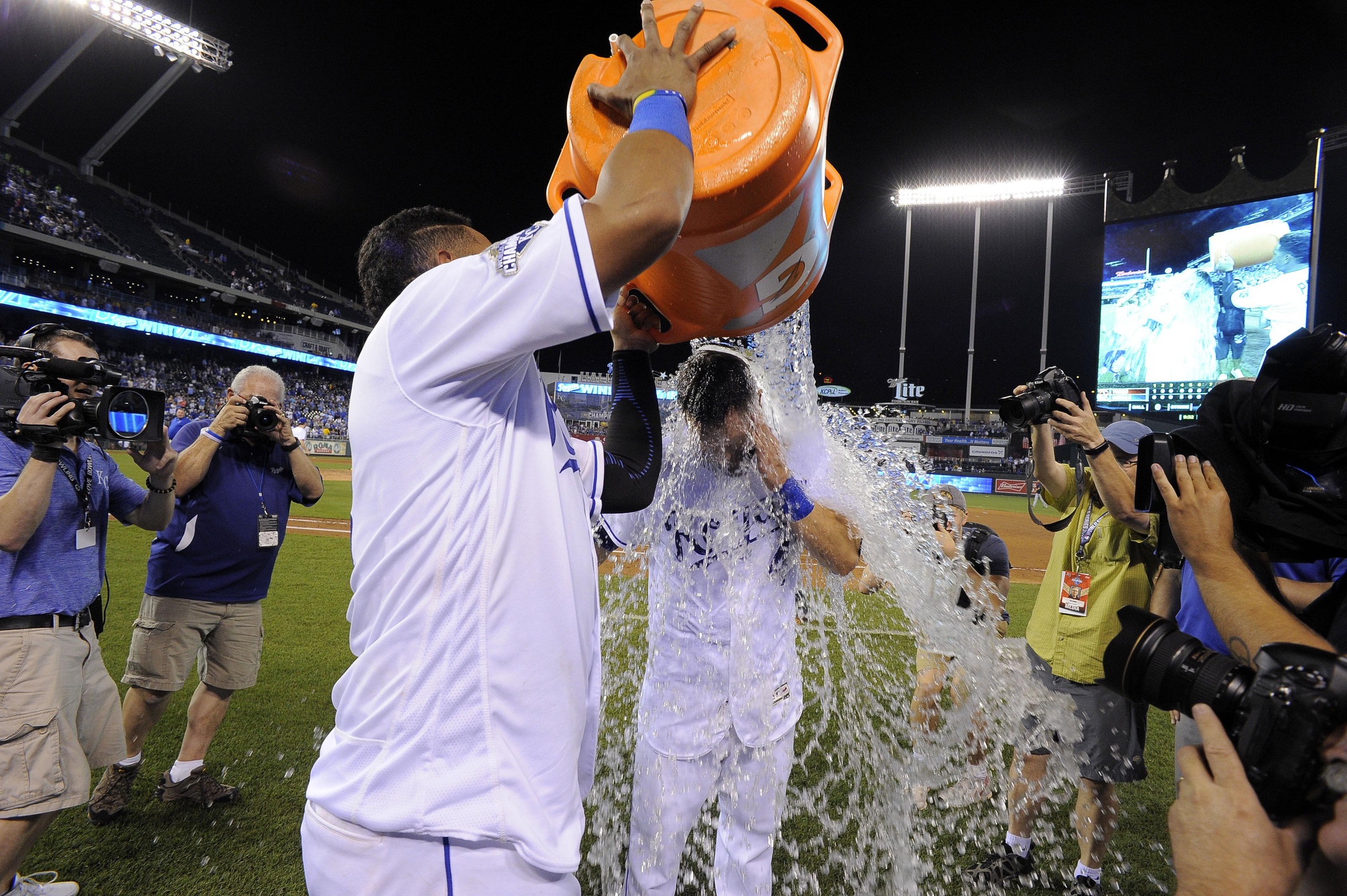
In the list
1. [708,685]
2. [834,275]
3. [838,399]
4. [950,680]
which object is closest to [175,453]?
[708,685]

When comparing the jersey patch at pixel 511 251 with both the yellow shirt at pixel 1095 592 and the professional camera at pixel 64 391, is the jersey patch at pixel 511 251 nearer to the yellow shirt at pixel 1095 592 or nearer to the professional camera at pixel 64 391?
the professional camera at pixel 64 391

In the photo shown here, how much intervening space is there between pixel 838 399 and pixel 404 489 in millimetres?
53525

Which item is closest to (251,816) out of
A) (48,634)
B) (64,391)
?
(48,634)

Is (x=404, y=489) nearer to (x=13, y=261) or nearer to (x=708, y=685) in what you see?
(x=708, y=685)

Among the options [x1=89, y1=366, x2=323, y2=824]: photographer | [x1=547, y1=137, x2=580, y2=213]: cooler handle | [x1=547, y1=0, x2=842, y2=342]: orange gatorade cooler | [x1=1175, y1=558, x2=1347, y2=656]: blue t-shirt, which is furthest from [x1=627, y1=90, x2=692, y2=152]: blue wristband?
[x1=89, y1=366, x2=323, y2=824]: photographer

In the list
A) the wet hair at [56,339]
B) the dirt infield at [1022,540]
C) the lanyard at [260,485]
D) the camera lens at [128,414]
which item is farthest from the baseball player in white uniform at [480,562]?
the dirt infield at [1022,540]

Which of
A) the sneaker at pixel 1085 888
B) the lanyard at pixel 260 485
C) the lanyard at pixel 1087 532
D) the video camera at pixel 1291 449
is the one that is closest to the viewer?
the video camera at pixel 1291 449

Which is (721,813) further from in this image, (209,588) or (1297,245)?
(1297,245)

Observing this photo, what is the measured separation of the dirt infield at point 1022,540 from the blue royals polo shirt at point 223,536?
8.30 meters

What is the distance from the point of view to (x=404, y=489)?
1.22m

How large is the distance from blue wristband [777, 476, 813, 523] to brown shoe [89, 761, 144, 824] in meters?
3.63

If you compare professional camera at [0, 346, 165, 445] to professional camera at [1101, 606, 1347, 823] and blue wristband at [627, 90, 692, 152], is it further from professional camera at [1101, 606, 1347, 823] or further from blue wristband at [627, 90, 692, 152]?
professional camera at [1101, 606, 1347, 823]

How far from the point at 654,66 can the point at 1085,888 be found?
3.75 m

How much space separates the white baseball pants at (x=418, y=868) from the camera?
113cm
